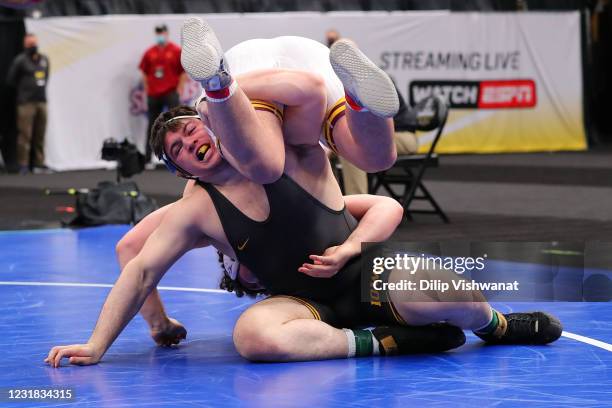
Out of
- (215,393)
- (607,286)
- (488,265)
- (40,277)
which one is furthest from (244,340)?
(40,277)

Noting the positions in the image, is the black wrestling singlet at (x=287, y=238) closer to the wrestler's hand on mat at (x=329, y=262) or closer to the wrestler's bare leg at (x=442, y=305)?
the wrestler's hand on mat at (x=329, y=262)

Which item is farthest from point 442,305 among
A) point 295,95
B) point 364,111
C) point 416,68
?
point 416,68

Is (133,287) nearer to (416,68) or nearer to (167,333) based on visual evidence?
(167,333)

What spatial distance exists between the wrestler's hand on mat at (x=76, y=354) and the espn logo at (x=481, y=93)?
12450 mm

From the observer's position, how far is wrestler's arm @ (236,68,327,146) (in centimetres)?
388

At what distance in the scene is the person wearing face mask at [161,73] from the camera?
46.4 feet

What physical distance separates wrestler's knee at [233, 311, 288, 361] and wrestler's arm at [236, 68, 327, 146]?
643 mm

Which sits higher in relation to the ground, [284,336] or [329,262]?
[329,262]

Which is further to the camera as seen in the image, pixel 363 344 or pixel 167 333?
pixel 167 333

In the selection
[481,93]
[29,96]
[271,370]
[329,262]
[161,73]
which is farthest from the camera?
[481,93]

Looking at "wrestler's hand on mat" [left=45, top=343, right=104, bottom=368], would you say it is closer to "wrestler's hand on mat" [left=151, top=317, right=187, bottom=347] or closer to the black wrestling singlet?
"wrestler's hand on mat" [left=151, top=317, right=187, bottom=347]

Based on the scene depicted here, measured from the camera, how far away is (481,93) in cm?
1622

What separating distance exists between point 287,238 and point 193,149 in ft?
1.40

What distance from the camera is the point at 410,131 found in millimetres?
8234
